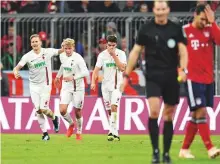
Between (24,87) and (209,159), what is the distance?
14.4m

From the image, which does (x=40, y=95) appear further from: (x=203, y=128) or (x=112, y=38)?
(x=203, y=128)

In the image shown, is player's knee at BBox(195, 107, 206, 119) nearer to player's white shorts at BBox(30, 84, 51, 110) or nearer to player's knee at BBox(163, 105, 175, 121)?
player's knee at BBox(163, 105, 175, 121)

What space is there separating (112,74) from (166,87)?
8.93 metres

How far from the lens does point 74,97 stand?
24266 millimetres

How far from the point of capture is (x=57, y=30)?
98.8ft

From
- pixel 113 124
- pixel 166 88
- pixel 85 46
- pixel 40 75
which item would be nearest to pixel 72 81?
pixel 40 75

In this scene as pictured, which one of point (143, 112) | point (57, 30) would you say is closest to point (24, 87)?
point (57, 30)

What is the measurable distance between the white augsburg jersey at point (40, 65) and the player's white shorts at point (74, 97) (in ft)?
1.82

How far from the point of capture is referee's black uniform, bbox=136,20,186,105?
49.7ft

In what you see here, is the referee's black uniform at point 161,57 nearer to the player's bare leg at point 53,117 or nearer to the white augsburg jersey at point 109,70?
the white augsburg jersey at point 109,70

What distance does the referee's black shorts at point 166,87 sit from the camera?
15.1 metres

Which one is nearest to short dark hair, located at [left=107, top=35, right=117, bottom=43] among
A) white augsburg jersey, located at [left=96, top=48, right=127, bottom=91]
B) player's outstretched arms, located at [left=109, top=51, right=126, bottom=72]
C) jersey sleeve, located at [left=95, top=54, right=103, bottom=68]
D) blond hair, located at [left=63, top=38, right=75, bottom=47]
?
player's outstretched arms, located at [left=109, top=51, right=126, bottom=72]

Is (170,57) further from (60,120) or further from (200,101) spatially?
(60,120)

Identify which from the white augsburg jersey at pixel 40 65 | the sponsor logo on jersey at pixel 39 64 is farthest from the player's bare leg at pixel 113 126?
the sponsor logo on jersey at pixel 39 64
